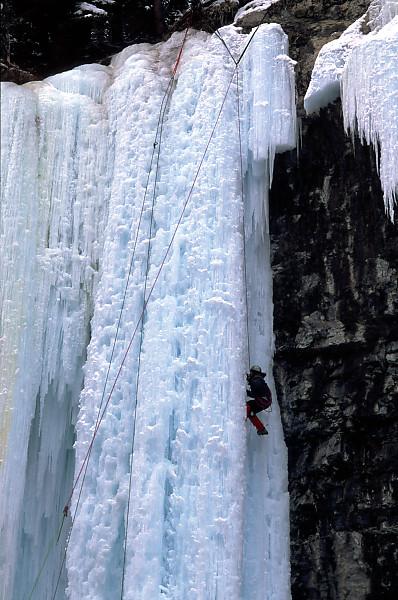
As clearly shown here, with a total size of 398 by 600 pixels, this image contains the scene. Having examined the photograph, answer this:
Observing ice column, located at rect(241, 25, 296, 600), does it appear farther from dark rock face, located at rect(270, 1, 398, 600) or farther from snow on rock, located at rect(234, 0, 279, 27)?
snow on rock, located at rect(234, 0, 279, 27)

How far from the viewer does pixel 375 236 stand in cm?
578

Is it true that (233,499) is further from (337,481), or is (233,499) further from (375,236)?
(375,236)

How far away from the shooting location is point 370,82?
19.1ft

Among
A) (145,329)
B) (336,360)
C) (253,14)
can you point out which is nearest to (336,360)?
(336,360)

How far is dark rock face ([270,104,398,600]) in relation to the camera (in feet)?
17.9

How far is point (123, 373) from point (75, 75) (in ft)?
11.2

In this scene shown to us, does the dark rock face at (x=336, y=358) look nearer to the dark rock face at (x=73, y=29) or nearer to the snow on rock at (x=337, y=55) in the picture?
the snow on rock at (x=337, y=55)

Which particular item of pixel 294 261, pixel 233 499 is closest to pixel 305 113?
pixel 294 261

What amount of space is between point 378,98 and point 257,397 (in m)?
2.62

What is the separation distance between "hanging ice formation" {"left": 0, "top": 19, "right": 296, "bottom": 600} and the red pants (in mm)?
189

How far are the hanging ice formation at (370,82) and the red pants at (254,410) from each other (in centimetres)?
182

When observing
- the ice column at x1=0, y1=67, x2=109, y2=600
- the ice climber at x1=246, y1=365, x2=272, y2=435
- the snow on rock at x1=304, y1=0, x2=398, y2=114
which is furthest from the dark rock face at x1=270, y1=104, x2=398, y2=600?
the ice column at x1=0, y1=67, x2=109, y2=600

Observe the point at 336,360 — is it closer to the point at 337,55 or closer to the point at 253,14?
the point at 337,55

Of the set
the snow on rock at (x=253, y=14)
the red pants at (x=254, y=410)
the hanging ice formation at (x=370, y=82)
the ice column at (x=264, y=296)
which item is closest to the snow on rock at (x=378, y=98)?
the hanging ice formation at (x=370, y=82)
